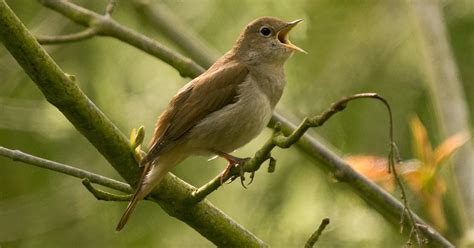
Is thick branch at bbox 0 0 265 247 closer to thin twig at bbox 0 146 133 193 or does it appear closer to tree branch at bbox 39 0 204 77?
thin twig at bbox 0 146 133 193

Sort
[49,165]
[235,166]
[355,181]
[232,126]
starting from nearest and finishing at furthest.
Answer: [49,165]
[235,166]
[232,126]
[355,181]

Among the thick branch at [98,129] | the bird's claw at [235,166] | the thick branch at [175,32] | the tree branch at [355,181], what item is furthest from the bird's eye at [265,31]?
the thick branch at [98,129]

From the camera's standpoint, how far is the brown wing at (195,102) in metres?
5.03

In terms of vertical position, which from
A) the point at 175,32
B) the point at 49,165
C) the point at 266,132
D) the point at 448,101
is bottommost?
the point at 266,132

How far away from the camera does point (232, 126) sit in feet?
16.7

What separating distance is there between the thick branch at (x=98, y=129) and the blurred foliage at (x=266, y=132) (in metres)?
2.04

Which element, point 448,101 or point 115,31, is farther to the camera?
point 448,101

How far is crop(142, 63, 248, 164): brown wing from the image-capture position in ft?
16.5

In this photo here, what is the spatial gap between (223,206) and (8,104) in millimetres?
1639

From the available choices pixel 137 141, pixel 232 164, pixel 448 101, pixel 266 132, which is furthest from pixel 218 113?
pixel 266 132

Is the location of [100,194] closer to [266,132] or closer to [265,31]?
[265,31]

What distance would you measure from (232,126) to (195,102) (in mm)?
228

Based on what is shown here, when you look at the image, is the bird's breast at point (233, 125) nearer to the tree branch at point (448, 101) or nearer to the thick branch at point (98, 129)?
the thick branch at point (98, 129)

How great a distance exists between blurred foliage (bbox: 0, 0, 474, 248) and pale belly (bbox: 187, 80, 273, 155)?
4.82 ft
